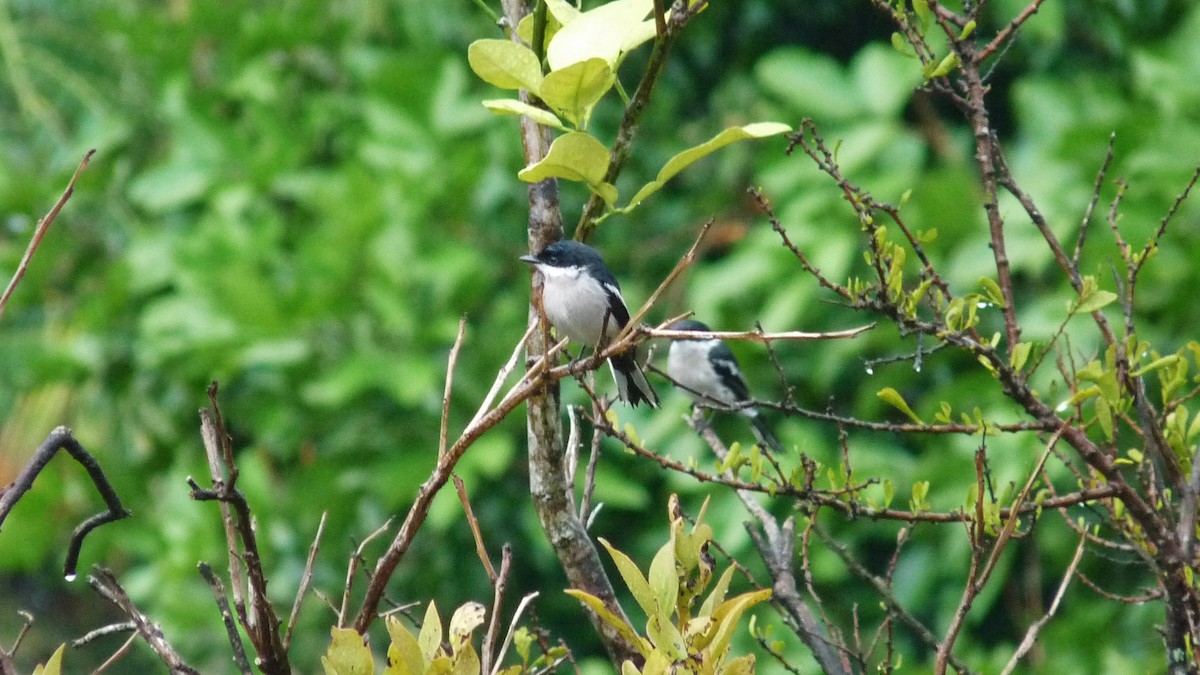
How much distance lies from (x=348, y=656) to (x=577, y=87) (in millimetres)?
674

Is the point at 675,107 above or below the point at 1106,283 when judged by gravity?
above


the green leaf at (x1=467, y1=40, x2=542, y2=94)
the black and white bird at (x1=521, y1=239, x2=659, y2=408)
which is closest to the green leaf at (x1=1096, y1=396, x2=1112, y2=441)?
the green leaf at (x1=467, y1=40, x2=542, y2=94)

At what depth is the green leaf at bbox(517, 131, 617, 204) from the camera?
1453 mm

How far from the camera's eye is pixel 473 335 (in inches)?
188

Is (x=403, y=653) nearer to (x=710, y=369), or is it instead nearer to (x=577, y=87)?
(x=577, y=87)

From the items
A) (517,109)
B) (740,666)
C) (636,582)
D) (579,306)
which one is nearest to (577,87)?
(517,109)

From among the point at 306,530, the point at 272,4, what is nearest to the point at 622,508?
the point at 306,530

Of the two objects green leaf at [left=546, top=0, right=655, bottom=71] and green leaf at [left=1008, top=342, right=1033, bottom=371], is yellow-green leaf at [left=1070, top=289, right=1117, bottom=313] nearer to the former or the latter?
green leaf at [left=1008, top=342, right=1033, bottom=371]

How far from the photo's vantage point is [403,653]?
1.28m

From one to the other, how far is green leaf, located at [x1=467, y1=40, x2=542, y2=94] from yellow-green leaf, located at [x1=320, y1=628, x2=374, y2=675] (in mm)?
632

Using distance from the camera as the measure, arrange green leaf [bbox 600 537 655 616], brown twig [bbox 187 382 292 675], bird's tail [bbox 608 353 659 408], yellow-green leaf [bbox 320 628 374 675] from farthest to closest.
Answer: bird's tail [bbox 608 353 659 408] → green leaf [bbox 600 537 655 616] → yellow-green leaf [bbox 320 628 374 675] → brown twig [bbox 187 382 292 675]

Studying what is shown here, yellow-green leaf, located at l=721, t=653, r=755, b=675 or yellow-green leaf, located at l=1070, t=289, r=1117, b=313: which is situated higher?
yellow-green leaf, located at l=1070, t=289, r=1117, b=313

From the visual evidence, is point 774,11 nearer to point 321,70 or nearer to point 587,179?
point 321,70

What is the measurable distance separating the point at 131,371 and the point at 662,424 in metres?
2.35
